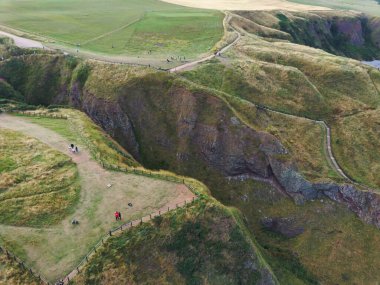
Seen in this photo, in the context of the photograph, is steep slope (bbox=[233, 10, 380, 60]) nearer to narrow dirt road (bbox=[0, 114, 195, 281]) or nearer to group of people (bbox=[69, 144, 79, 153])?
group of people (bbox=[69, 144, 79, 153])

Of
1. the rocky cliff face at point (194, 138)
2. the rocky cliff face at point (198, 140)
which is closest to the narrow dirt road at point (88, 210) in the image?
the rocky cliff face at point (198, 140)

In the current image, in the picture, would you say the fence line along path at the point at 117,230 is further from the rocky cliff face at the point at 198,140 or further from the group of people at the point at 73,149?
the rocky cliff face at the point at 198,140

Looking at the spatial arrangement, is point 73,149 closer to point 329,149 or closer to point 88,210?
point 88,210

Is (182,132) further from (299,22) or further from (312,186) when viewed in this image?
(299,22)

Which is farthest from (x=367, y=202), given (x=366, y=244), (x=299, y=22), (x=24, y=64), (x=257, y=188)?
(x=299, y=22)

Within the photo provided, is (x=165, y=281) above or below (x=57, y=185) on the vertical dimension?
below

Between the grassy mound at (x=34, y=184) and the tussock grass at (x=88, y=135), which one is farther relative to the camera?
the tussock grass at (x=88, y=135)
